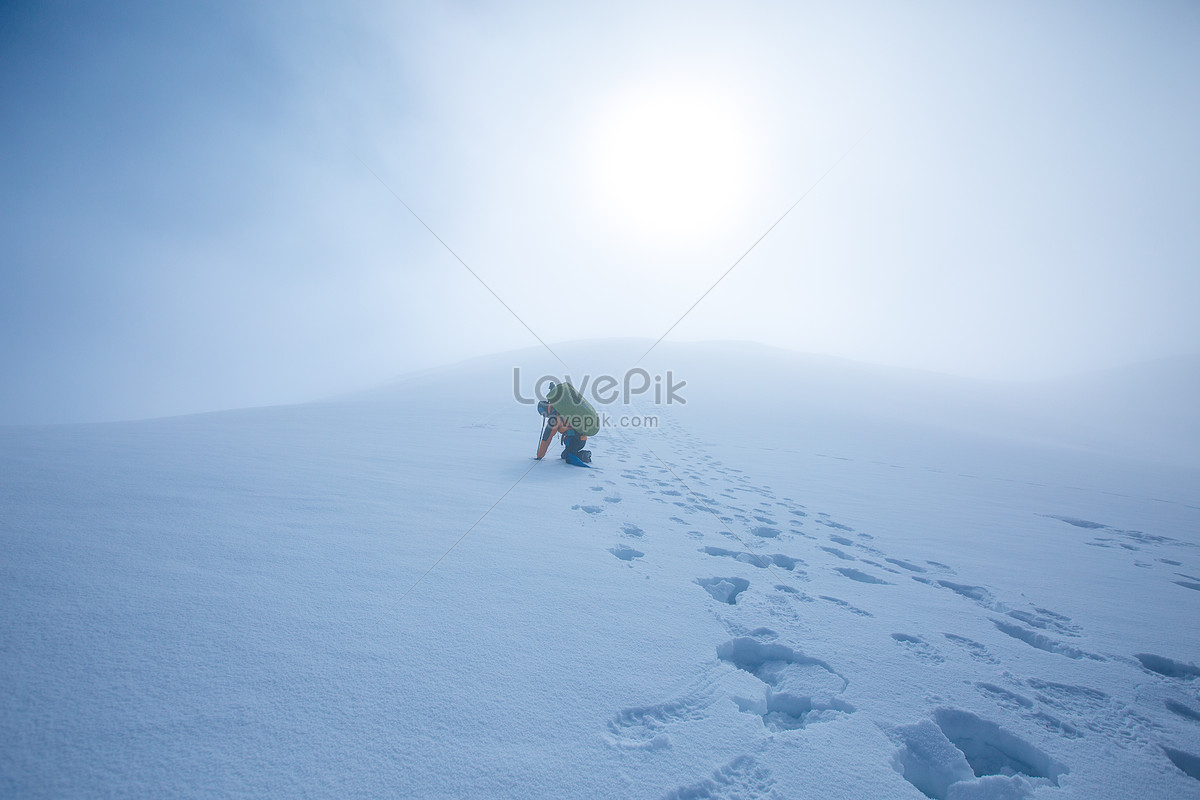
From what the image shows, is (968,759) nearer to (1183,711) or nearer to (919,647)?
(919,647)

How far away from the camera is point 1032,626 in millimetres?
3062

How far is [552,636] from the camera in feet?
7.92

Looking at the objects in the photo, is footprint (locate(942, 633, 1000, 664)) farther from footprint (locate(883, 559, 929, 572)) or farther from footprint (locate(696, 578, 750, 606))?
footprint (locate(696, 578, 750, 606))

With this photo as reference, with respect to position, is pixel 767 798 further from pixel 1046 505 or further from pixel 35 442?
pixel 35 442

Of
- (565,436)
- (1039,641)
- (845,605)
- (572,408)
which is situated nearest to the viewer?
(1039,641)

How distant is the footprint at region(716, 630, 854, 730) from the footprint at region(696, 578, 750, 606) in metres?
0.50

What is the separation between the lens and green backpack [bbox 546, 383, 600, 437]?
6.12 m

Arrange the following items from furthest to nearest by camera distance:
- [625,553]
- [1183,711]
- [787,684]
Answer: [625,553], [1183,711], [787,684]

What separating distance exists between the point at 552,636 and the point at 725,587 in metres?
1.45

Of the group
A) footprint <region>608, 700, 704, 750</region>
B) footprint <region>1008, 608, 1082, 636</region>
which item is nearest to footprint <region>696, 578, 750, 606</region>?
footprint <region>608, 700, 704, 750</region>

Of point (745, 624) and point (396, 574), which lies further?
point (396, 574)

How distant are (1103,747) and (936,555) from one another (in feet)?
7.57

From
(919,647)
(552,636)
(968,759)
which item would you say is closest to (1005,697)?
(919,647)

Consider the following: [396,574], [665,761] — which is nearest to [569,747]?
[665,761]
